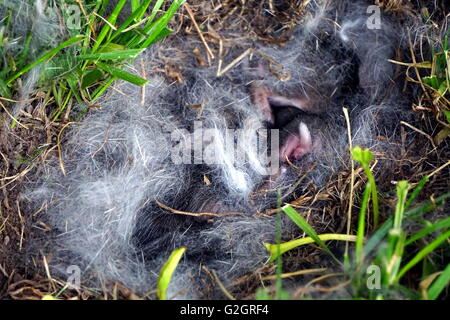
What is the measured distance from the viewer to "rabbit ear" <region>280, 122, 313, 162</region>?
1.44m

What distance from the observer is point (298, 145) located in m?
1.45

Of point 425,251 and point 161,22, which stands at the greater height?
point 161,22

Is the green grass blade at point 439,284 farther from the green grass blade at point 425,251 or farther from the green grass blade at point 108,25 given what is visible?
the green grass blade at point 108,25

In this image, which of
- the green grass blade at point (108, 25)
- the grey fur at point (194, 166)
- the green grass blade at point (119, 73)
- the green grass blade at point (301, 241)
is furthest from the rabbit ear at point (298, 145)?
the green grass blade at point (108, 25)

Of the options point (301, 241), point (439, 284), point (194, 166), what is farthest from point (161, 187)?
point (439, 284)

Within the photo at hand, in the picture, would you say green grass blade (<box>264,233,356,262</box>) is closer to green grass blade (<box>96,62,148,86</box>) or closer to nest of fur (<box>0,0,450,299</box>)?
nest of fur (<box>0,0,450,299</box>)

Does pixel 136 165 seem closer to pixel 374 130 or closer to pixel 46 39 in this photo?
pixel 46 39

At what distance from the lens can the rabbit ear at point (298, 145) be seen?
1.44 m

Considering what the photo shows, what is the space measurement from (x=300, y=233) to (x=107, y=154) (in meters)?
0.60

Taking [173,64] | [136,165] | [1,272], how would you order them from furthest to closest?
1. [173,64]
2. [136,165]
3. [1,272]

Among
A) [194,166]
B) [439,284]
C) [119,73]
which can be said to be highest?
[119,73]

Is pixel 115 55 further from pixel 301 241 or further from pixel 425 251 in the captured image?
pixel 425 251

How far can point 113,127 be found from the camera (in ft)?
4.66

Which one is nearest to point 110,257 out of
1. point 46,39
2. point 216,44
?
point 46,39
